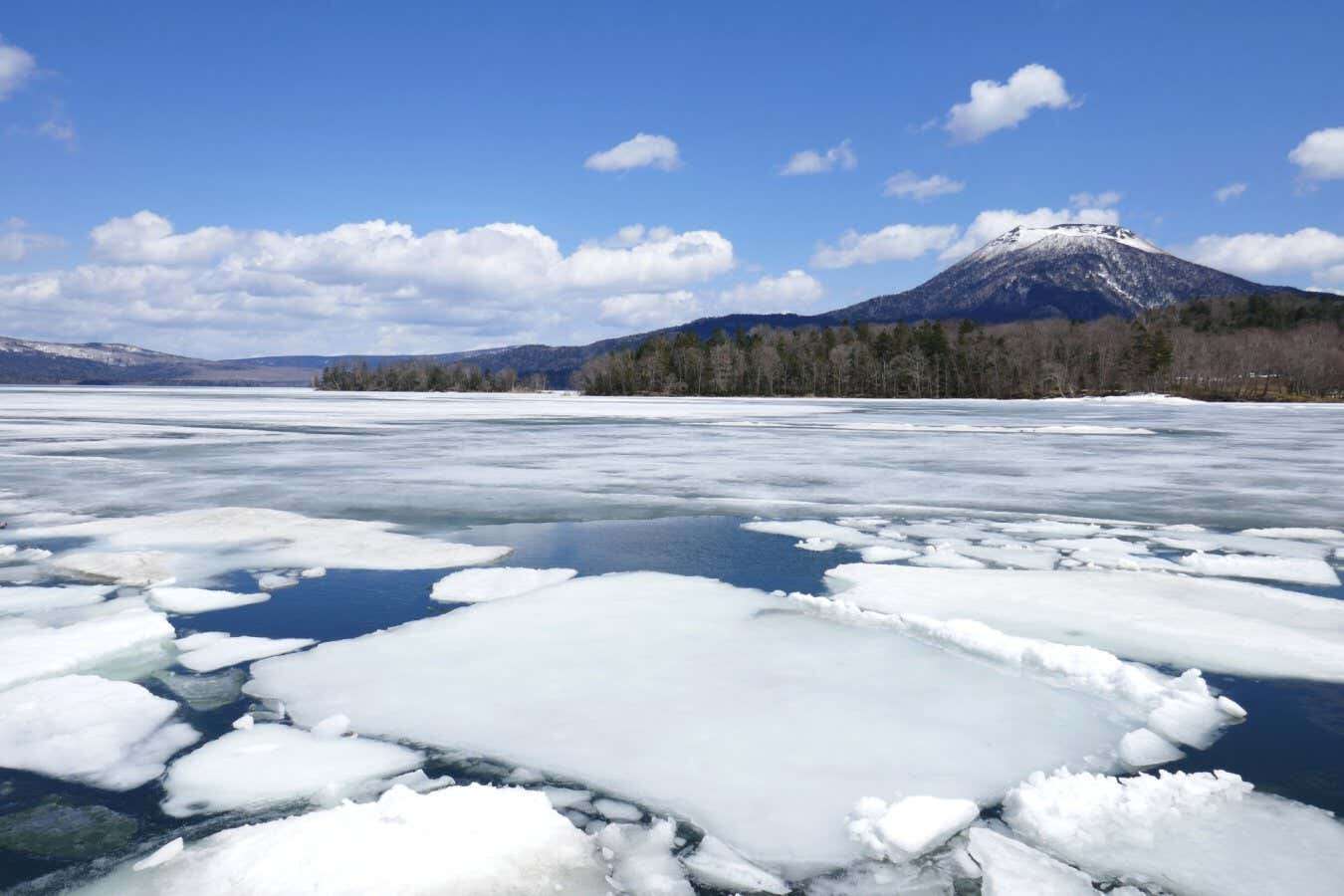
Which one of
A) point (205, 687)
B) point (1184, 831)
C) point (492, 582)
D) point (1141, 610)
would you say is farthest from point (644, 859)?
point (1141, 610)

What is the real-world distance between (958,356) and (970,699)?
101 m

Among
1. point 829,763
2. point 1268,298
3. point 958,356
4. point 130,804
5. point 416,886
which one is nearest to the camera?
point 416,886

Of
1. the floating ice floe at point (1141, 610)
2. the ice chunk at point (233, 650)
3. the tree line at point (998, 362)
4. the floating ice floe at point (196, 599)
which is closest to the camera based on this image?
the ice chunk at point (233, 650)

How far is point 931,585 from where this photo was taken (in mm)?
6996

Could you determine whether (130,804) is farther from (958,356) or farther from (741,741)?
(958,356)

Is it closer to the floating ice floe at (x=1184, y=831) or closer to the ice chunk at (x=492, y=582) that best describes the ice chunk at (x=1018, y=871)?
the floating ice floe at (x=1184, y=831)

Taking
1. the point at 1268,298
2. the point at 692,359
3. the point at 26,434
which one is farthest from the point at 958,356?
Answer: the point at 26,434

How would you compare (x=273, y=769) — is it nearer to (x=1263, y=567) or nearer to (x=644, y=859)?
(x=644, y=859)

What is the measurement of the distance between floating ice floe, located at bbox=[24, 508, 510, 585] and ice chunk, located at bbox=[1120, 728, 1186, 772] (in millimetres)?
5782

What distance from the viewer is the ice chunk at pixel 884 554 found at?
8141 mm

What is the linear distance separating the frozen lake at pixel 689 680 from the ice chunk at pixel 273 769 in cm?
2

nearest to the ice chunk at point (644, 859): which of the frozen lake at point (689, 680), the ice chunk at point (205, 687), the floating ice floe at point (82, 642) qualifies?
the frozen lake at point (689, 680)

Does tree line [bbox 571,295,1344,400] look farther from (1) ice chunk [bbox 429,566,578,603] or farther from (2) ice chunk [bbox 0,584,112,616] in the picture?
(2) ice chunk [bbox 0,584,112,616]

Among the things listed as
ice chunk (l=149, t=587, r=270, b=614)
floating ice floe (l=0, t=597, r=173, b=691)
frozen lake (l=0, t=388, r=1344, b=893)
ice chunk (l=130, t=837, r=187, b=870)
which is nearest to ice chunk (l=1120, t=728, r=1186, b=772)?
frozen lake (l=0, t=388, r=1344, b=893)
